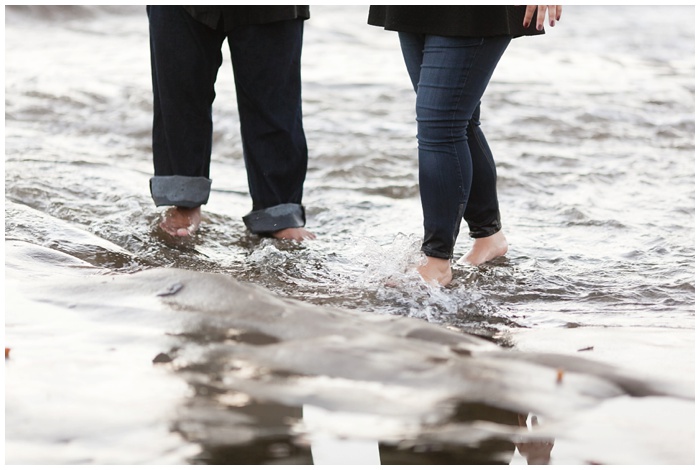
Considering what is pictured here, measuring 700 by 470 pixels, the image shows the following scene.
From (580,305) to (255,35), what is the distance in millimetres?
1447

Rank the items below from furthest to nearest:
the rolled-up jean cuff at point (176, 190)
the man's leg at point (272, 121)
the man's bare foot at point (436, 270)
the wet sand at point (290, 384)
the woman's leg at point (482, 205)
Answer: the rolled-up jean cuff at point (176, 190) < the man's leg at point (272, 121) < the woman's leg at point (482, 205) < the man's bare foot at point (436, 270) < the wet sand at point (290, 384)

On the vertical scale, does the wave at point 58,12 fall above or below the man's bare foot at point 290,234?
above

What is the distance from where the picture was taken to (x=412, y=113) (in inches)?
236

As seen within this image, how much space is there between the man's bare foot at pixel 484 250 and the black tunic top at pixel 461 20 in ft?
2.71

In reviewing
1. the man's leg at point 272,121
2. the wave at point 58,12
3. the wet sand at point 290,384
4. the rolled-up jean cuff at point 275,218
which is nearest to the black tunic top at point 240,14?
the man's leg at point 272,121

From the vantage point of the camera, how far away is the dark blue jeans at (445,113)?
2609mm

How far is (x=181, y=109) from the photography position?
3.29 metres

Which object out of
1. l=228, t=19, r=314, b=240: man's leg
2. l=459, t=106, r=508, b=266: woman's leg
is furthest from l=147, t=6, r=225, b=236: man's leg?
l=459, t=106, r=508, b=266: woman's leg

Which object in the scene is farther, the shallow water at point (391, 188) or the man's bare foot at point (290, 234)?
the man's bare foot at point (290, 234)

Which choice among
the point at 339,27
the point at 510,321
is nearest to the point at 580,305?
the point at 510,321

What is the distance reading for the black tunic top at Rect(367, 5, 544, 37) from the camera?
2.55 metres

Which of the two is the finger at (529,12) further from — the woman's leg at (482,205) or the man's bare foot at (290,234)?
the man's bare foot at (290,234)

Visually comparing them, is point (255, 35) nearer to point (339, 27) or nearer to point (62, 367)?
point (62, 367)

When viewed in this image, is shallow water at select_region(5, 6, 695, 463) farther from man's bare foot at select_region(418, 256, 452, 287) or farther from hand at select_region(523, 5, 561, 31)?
hand at select_region(523, 5, 561, 31)
